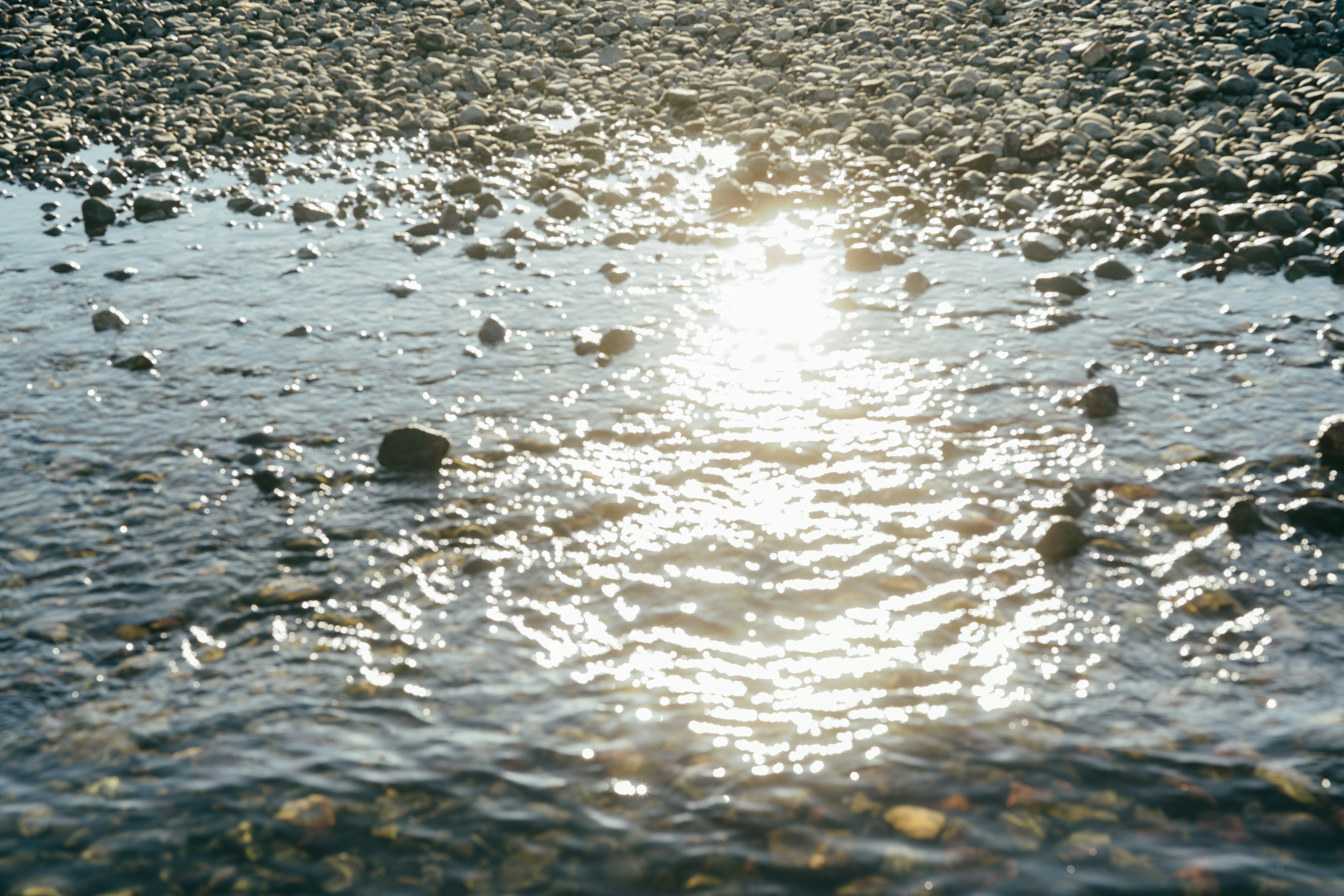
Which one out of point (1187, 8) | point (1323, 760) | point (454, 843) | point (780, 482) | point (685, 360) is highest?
point (1187, 8)

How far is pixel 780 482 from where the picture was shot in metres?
7.36

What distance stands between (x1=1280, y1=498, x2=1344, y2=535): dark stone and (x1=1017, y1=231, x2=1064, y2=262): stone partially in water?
4840mm

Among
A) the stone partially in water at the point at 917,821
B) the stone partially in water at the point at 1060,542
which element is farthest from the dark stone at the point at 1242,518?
the stone partially in water at the point at 917,821

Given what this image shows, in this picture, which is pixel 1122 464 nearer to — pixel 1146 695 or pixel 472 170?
pixel 1146 695

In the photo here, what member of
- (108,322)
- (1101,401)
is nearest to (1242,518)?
(1101,401)

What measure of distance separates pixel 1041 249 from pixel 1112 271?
81 centimetres

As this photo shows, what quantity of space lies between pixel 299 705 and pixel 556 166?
33.7 ft

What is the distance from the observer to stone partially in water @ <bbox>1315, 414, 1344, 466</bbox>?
7.18 m

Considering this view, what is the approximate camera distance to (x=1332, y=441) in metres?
7.21

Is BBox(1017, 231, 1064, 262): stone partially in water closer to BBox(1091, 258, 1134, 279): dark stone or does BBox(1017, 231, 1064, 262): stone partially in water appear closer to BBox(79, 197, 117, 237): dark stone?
BBox(1091, 258, 1134, 279): dark stone

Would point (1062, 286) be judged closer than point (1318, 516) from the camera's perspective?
No

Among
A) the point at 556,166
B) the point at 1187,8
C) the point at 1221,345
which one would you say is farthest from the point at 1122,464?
the point at 1187,8

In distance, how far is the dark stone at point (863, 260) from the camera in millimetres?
10922

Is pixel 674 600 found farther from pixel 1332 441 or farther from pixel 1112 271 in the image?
pixel 1112 271
